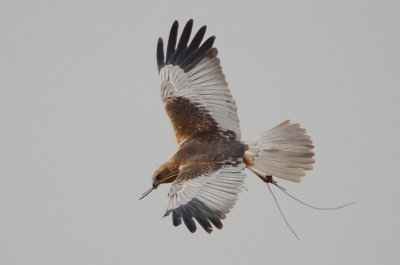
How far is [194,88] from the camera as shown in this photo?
866cm

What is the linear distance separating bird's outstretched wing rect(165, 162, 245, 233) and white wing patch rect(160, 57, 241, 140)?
0.80 meters

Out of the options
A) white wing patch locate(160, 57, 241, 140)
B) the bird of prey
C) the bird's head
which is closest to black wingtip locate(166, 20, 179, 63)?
the bird of prey

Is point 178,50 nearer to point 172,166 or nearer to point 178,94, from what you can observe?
point 178,94

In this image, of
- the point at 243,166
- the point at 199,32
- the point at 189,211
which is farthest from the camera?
the point at 199,32

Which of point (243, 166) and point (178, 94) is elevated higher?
point (178, 94)

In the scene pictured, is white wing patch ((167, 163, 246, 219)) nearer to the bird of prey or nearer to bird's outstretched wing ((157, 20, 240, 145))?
the bird of prey

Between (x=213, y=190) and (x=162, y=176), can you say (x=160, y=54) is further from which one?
(x=213, y=190)

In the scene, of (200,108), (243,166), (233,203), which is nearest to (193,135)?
(200,108)

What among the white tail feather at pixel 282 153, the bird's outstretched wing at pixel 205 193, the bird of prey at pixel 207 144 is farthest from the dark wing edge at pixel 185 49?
the bird's outstretched wing at pixel 205 193

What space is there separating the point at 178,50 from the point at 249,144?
1517mm

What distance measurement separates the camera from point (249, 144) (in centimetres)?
819

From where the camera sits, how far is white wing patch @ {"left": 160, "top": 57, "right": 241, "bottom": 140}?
27.3 feet

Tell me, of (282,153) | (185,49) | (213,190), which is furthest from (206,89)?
(213,190)

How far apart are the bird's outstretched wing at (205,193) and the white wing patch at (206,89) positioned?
0.80 m
